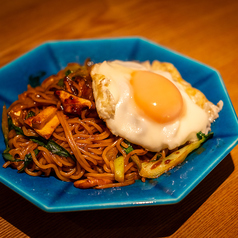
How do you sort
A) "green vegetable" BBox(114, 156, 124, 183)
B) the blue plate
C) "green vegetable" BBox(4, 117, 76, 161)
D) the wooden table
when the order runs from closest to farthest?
the blue plate < the wooden table < "green vegetable" BBox(114, 156, 124, 183) < "green vegetable" BBox(4, 117, 76, 161)

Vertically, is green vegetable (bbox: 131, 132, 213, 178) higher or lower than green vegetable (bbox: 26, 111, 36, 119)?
A: lower

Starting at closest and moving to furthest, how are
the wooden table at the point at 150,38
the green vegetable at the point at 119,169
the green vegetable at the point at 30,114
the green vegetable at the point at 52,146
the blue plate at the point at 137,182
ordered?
the blue plate at the point at 137,182
the wooden table at the point at 150,38
the green vegetable at the point at 119,169
the green vegetable at the point at 52,146
the green vegetable at the point at 30,114

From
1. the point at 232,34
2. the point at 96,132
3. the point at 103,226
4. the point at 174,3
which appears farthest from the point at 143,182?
the point at 174,3

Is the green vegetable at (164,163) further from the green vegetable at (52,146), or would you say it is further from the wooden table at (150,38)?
the green vegetable at (52,146)

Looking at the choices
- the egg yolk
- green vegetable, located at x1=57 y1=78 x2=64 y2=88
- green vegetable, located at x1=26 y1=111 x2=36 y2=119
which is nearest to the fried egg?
the egg yolk

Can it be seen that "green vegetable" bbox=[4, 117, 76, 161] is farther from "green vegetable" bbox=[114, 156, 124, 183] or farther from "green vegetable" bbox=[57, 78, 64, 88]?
"green vegetable" bbox=[57, 78, 64, 88]

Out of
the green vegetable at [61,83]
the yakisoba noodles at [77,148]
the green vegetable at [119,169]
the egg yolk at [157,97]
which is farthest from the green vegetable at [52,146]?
the egg yolk at [157,97]

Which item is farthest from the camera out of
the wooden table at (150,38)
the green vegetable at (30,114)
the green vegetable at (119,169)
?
the green vegetable at (30,114)
